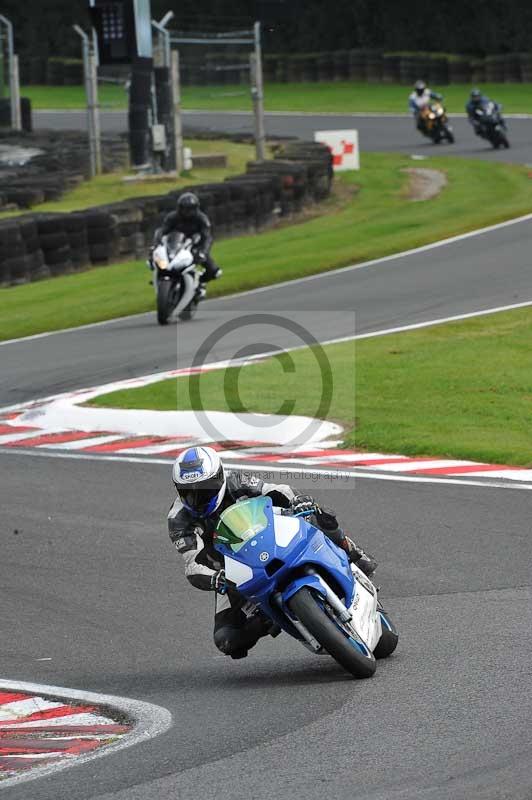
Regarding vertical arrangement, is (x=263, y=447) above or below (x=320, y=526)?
below

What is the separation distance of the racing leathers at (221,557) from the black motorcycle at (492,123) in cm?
2815

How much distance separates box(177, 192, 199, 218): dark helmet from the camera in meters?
17.8

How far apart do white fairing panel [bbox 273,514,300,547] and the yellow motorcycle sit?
3051cm

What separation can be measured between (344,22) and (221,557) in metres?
49.0

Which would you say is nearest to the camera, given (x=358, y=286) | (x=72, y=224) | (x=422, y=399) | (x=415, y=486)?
(x=415, y=486)

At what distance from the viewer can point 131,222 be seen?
73.4 feet

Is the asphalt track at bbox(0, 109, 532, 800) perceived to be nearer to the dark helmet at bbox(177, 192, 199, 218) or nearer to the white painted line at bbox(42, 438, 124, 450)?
the white painted line at bbox(42, 438, 124, 450)

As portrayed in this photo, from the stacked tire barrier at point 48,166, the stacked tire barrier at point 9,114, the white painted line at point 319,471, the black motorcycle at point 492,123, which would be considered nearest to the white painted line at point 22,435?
the white painted line at point 319,471

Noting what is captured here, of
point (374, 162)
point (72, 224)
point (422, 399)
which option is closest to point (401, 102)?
point (374, 162)

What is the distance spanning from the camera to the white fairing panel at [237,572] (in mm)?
6469

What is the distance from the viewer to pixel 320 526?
273 inches

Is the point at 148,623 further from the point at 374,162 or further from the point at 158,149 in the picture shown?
the point at 374,162

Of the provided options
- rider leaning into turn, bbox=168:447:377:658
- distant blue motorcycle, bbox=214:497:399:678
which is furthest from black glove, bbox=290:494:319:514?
distant blue motorcycle, bbox=214:497:399:678

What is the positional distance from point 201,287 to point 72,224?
4071 mm
